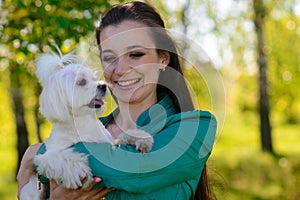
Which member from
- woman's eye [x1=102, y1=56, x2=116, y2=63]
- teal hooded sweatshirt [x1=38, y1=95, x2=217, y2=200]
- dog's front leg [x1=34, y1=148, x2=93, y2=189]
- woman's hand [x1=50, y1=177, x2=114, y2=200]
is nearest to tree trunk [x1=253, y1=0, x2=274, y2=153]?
woman's eye [x1=102, y1=56, x2=116, y2=63]

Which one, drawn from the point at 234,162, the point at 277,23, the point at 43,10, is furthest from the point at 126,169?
the point at 277,23

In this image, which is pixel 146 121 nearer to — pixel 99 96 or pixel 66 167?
pixel 99 96

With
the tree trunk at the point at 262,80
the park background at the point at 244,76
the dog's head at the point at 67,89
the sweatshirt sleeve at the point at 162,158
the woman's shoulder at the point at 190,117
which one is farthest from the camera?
the tree trunk at the point at 262,80

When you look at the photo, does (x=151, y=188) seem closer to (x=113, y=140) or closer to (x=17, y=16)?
(x=113, y=140)

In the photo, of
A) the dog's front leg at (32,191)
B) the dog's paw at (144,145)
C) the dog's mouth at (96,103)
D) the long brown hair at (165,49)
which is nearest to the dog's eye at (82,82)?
the dog's mouth at (96,103)

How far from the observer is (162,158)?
2566mm

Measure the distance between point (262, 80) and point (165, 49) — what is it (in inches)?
502

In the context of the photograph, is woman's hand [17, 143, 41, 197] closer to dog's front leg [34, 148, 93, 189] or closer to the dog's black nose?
dog's front leg [34, 148, 93, 189]

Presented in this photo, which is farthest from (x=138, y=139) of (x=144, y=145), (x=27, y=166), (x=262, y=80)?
(x=262, y=80)

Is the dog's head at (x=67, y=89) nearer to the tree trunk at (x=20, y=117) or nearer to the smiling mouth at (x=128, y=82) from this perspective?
the smiling mouth at (x=128, y=82)

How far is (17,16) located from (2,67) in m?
5.88

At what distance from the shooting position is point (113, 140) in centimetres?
315

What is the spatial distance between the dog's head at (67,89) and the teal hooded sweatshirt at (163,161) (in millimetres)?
251

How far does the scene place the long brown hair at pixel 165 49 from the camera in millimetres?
3135
